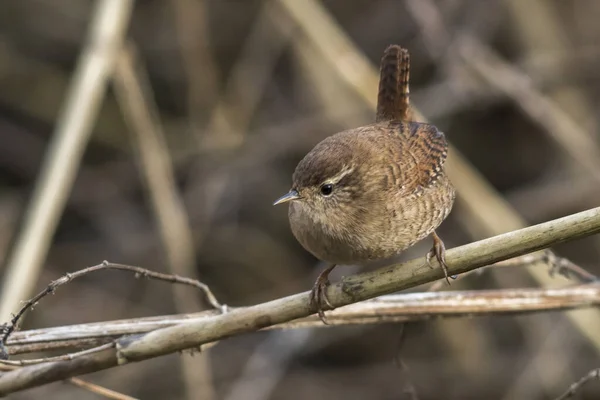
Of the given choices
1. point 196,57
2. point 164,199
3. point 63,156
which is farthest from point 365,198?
point 196,57

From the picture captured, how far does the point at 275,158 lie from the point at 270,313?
311 cm

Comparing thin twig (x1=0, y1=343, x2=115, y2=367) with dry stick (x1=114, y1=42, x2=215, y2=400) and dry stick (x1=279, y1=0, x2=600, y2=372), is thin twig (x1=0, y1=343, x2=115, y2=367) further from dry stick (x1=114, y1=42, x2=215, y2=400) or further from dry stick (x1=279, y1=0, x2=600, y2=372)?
dry stick (x1=279, y1=0, x2=600, y2=372)

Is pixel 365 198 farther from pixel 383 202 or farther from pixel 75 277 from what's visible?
pixel 75 277

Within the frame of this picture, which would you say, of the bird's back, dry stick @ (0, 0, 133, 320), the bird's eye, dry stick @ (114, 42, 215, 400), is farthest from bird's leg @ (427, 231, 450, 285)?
dry stick @ (114, 42, 215, 400)

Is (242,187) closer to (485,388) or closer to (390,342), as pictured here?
(390,342)

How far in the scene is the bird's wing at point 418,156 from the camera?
2381mm

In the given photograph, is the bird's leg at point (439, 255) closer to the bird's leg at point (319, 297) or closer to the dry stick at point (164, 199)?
the bird's leg at point (319, 297)

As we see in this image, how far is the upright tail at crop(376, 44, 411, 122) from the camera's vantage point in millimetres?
2680

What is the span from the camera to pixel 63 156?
3412mm

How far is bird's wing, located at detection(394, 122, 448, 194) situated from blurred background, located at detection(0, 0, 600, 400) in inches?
48.6

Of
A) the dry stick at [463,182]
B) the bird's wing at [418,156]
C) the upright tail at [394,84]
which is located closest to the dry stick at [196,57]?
the dry stick at [463,182]

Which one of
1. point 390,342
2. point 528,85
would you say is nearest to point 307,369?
point 390,342

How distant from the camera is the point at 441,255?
191cm

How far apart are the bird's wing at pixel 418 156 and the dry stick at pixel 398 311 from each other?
1.13 feet
